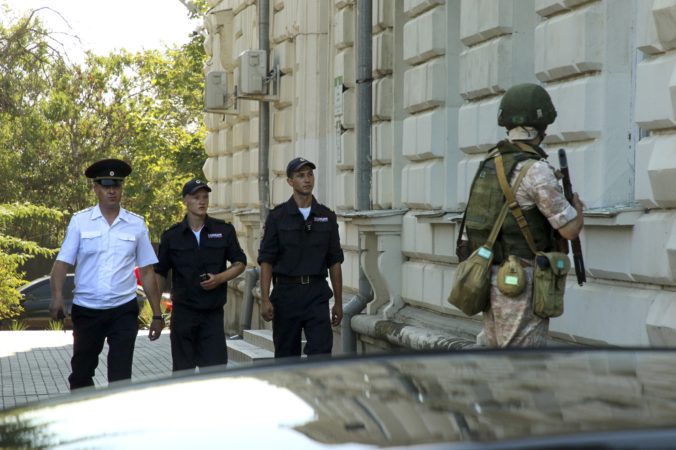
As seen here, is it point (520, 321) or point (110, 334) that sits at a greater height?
point (520, 321)

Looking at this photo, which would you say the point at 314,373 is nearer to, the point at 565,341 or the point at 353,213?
the point at 565,341

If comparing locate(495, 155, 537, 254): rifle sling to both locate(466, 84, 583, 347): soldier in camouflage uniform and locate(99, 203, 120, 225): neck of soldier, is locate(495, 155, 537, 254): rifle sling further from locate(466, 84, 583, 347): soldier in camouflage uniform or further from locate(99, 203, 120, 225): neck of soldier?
locate(99, 203, 120, 225): neck of soldier

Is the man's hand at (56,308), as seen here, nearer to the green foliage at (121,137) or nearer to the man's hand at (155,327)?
the man's hand at (155,327)

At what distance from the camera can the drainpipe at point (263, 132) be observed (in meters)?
16.9

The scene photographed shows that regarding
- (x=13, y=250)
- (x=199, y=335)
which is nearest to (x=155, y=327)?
(x=199, y=335)

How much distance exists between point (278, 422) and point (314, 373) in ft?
1.42

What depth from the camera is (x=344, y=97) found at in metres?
13.7

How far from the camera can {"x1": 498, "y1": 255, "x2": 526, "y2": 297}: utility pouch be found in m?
6.42

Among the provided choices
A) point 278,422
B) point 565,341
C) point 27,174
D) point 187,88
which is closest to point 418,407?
point 278,422

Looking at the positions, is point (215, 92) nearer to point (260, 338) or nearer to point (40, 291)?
point (260, 338)

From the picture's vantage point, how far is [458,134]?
10562 mm

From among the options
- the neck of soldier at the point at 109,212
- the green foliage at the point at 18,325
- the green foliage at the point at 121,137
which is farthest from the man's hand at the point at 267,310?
the green foliage at the point at 121,137

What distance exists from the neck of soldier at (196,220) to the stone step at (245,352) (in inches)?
161

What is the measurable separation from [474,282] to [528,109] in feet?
2.66
